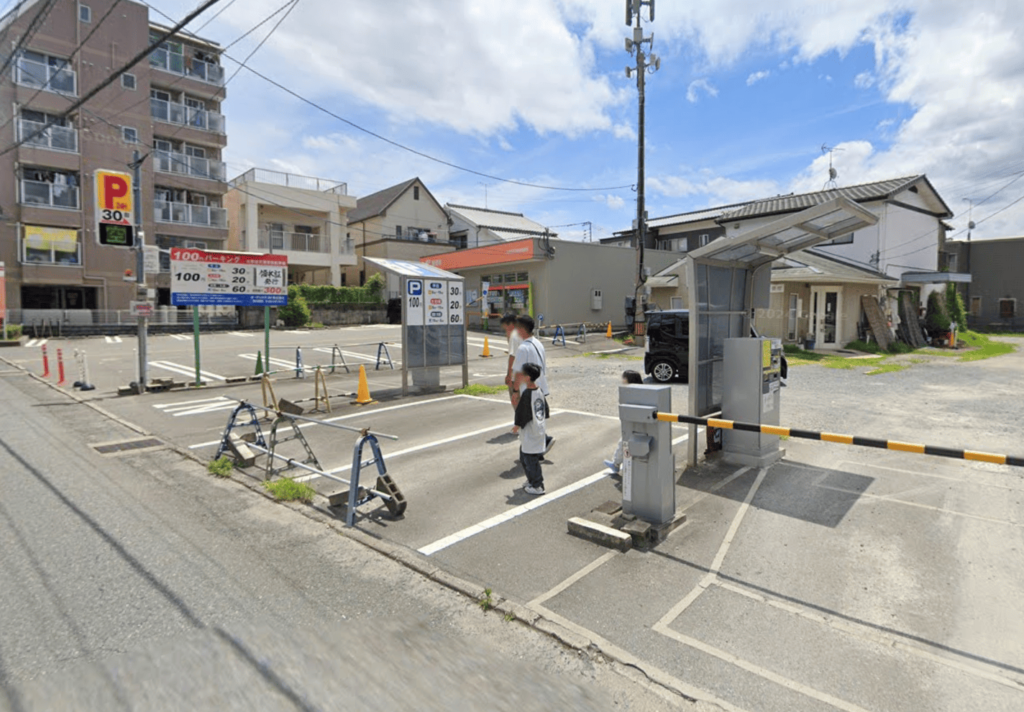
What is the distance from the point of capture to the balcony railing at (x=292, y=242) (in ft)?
111

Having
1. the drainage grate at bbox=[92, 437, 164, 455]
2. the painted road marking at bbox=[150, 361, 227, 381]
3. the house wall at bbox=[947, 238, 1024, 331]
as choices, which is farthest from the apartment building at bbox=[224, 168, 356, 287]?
the house wall at bbox=[947, 238, 1024, 331]

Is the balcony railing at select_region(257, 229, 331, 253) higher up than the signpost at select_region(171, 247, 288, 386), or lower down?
higher up

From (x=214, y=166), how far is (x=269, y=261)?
21.0 meters

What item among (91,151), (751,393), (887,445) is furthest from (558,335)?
(91,151)

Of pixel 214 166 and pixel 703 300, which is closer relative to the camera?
pixel 703 300

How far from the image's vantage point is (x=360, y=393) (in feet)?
36.8

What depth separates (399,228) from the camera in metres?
42.4

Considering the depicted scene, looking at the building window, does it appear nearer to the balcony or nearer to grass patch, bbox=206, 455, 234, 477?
the balcony

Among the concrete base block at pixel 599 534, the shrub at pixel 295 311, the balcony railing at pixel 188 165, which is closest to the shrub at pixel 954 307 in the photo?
the concrete base block at pixel 599 534

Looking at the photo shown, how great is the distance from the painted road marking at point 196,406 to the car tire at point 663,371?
32.1ft

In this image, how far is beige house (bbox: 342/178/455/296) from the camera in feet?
135

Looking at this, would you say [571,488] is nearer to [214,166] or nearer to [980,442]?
[980,442]

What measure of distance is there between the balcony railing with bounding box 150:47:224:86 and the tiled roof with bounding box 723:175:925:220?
29840mm

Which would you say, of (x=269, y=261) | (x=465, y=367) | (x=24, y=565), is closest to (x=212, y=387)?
(x=269, y=261)
